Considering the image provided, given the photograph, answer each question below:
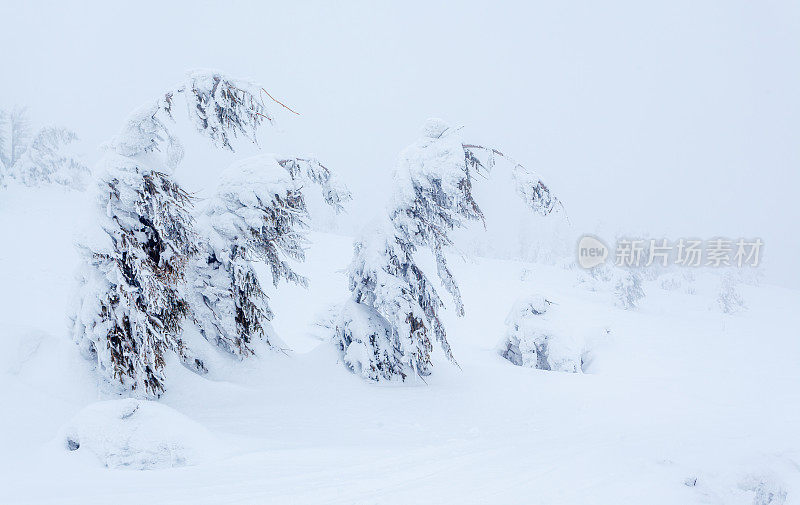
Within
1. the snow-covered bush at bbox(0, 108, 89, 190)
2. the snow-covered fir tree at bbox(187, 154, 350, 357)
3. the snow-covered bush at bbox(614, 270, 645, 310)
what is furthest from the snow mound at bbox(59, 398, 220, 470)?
the snow-covered bush at bbox(0, 108, 89, 190)

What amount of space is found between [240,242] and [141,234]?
1648mm

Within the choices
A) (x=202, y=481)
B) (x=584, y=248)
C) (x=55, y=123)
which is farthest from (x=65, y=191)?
(x=584, y=248)

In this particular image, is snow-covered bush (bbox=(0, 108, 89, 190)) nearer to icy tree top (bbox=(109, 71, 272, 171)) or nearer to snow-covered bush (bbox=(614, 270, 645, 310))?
icy tree top (bbox=(109, 71, 272, 171))

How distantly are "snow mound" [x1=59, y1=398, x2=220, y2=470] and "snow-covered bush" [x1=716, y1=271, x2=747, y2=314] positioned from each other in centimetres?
4013

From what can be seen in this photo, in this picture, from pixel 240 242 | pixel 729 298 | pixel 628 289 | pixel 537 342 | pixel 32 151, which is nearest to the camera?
pixel 240 242

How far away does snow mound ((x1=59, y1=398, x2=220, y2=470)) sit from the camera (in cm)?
414

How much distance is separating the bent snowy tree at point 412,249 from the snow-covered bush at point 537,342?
24.8ft

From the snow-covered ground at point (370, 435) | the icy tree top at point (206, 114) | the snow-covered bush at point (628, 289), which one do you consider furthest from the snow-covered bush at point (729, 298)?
the icy tree top at point (206, 114)

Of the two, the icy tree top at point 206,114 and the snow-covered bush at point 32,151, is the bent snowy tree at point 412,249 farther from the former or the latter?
the snow-covered bush at point 32,151

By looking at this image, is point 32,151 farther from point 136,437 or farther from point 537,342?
point 136,437

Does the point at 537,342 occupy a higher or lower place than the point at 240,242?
lower

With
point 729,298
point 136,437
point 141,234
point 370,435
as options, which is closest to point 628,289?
point 729,298

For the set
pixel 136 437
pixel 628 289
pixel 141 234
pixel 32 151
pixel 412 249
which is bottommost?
pixel 628 289

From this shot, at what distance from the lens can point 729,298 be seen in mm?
34625
